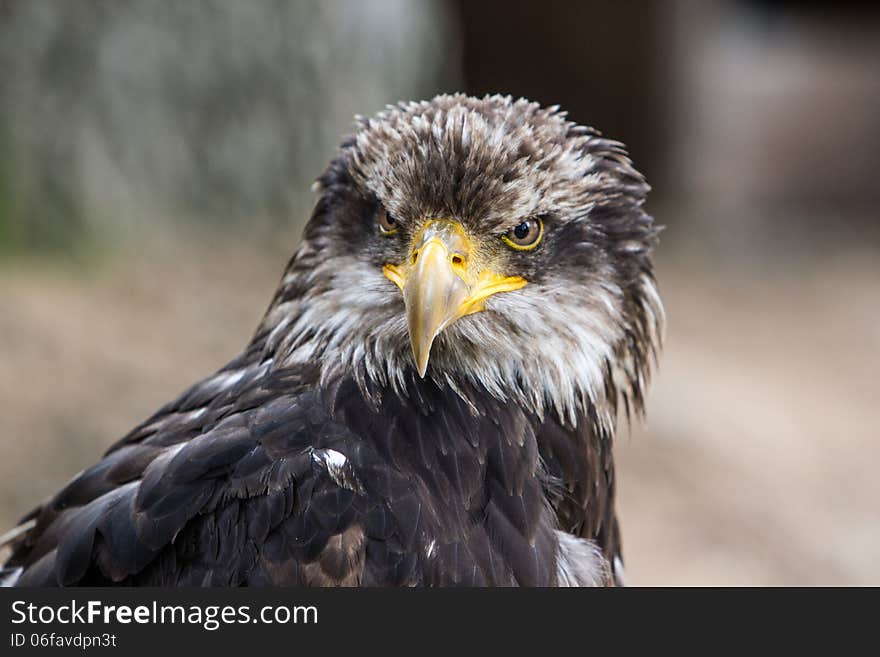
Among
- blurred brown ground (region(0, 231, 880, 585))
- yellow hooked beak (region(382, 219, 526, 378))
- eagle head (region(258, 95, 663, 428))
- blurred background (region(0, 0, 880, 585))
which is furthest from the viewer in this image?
blurred background (region(0, 0, 880, 585))

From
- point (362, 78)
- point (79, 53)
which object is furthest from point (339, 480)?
point (362, 78)

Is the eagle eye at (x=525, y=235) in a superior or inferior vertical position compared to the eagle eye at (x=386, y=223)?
inferior

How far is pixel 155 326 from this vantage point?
238 inches

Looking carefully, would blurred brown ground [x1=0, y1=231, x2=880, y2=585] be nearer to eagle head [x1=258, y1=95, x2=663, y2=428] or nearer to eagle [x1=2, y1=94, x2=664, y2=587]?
eagle [x1=2, y1=94, x2=664, y2=587]

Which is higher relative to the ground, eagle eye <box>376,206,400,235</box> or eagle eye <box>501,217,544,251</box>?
eagle eye <box>376,206,400,235</box>

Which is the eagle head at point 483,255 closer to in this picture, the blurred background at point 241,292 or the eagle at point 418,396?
the eagle at point 418,396

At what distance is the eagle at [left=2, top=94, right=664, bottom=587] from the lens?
8.17 ft

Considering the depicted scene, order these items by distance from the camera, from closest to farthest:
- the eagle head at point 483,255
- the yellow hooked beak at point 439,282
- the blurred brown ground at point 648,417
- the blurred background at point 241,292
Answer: the yellow hooked beak at point 439,282, the eagle head at point 483,255, the blurred brown ground at point 648,417, the blurred background at point 241,292

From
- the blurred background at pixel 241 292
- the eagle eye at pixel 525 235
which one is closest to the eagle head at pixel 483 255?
the eagle eye at pixel 525 235

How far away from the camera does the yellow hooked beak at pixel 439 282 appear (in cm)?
247

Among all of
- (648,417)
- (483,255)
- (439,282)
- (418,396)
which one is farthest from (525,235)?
(648,417)

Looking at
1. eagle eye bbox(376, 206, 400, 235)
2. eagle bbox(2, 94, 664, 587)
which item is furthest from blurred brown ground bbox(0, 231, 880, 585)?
eagle eye bbox(376, 206, 400, 235)

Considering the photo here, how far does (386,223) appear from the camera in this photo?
2742 millimetres

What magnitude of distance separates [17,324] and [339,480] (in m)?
3.43
